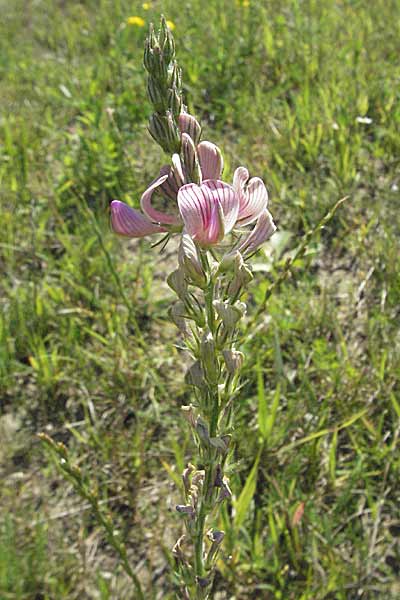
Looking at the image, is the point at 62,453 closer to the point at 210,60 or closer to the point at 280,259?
the point at 280,259

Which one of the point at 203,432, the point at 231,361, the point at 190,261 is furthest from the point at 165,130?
the point at 203,432

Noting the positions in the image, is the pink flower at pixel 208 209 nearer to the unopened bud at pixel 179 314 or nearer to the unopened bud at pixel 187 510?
the unopened bud at pixel 179 314

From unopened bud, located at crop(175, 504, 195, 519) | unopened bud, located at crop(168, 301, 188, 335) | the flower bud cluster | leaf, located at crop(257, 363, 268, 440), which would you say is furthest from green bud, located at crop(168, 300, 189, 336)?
leaf, located at crop(257, 363, 268, 440)

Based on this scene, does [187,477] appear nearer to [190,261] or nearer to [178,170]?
[190,261]

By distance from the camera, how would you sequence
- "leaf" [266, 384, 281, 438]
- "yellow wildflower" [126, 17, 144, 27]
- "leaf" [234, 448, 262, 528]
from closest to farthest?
"leaf" [234, 448, 262, 528] → "leaf" [266, 384, 281, 438] → "yellow wildflower" [126, 17, 144, 27]

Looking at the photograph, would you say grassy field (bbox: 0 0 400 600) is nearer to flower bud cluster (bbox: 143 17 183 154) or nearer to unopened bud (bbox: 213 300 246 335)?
unopened bud (bbox: 213 300 246 335)

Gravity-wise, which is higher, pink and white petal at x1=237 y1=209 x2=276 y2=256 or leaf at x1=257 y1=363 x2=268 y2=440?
pink and white petal at x1=237 y1=209 x2=276 y2=256
